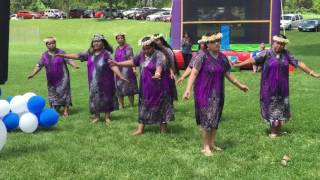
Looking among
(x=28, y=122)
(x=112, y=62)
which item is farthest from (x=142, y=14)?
(x=28, y=122)

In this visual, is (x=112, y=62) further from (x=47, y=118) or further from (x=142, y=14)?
(x=142, y=14)

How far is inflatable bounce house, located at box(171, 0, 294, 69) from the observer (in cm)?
2036

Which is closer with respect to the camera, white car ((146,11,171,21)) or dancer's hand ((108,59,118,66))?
dancer's hand ((108,59,118,66))

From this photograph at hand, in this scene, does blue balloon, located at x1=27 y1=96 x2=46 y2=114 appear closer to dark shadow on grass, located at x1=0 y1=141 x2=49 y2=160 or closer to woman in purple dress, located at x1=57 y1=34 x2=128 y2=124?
dark shadow on grass, located at x1=0 y1=141 x2=49 y2=160

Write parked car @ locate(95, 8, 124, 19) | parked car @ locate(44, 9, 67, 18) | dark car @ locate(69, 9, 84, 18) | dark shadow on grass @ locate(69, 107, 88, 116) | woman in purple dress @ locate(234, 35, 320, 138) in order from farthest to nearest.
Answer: parked car @ locate(44, 9, 67, 18) → dark car @ locate(69, 9, 84, 18) → parked car @ locate(95, 8, 124, 19) → dark shadow on grass @ locate(69, 107, 88, 116) → woman in purple dress @ locate(234, 35, 320, 138)

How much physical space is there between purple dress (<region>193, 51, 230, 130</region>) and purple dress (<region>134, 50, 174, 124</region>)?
1463 mm

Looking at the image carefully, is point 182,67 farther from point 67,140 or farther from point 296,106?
point 67,140

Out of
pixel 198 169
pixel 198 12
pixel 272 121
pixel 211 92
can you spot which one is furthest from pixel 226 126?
pixel 198 12

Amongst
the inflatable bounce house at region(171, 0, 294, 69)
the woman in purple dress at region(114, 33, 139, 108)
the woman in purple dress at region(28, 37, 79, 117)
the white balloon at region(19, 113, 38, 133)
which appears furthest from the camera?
the inflatable bounce house at region(171, 0, 294, 69)

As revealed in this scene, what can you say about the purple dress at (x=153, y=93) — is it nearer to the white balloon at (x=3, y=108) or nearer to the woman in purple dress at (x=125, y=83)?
the white balloon at (x=3, y=108)

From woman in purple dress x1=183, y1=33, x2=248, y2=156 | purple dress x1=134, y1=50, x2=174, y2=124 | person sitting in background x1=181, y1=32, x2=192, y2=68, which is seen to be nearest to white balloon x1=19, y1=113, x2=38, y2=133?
purple dress x1=134, y1=50, x2=174, y2=124

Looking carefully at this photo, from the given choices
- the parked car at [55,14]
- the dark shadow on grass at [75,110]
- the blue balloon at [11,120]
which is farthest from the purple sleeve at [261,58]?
the parked car at [55,14]

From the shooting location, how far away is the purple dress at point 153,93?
9023 mm

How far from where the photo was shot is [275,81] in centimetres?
874
